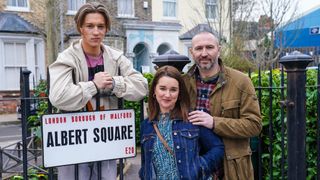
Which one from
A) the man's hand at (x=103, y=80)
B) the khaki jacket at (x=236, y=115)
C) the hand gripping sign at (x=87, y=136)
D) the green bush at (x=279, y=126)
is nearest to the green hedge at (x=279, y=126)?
the green bush at (x=279, y=126)

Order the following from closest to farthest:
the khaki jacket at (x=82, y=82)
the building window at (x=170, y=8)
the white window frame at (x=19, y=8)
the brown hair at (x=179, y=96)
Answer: the khaki jacket at (x=82, y=82) → the brown hair at (x=179, y=96) → the white window frame at (x=19, y=8) → the building window at (x=170, y=8)

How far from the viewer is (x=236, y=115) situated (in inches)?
102

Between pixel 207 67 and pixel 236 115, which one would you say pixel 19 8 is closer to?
pixel 207 67

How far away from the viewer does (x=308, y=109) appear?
3.79m

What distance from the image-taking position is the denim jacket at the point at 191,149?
244 cm

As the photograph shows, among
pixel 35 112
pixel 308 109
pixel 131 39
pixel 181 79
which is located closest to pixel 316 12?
pixel 308 109

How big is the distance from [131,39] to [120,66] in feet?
56.5

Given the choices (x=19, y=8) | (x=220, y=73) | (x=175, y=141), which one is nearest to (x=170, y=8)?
(x=19, y=8)

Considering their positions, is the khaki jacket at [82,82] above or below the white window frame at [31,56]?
below

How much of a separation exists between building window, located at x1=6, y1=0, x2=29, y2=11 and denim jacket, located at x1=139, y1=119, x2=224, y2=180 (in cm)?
1611

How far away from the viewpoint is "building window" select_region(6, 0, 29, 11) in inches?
663

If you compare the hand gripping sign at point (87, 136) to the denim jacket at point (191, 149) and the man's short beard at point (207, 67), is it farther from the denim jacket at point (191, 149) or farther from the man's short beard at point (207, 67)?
the man's short beard at point (207, 67)

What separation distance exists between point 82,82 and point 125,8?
18252mm

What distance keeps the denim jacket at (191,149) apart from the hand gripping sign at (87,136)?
22 cm
